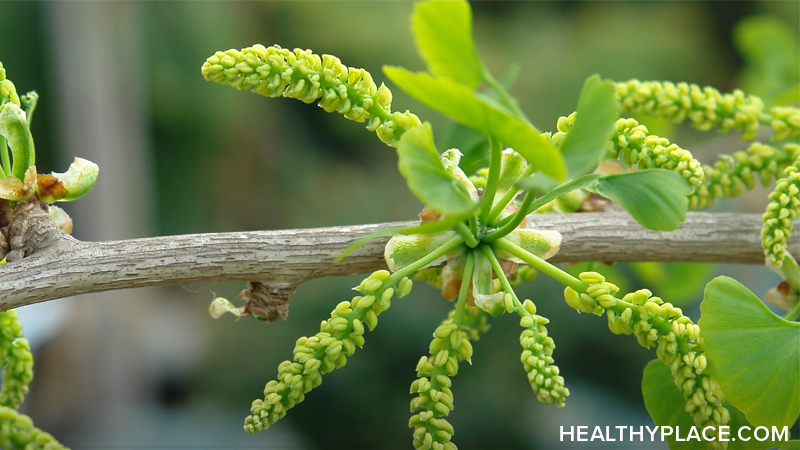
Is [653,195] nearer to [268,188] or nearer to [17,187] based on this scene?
[17,187]

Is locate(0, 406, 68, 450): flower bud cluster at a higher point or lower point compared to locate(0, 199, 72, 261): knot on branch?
lower

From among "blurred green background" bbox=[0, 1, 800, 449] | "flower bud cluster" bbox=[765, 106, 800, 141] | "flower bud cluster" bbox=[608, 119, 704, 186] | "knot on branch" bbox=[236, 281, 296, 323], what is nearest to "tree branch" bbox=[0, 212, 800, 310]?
→ "knot on branch" bbox=[236, 281, 296, 323]

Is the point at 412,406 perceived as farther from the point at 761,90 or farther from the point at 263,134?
the point at 263,134

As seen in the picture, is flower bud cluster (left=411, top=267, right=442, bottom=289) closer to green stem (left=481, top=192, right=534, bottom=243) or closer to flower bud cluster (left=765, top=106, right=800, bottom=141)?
green stem (left=481, top=192, right=534, bottom=243)

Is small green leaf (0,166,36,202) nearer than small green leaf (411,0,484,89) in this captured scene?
No

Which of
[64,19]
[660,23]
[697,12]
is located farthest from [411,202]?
[697,12]

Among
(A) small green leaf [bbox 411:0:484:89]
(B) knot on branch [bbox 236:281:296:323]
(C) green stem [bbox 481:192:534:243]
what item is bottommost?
(B) knot on branch [bbox 236:281:296:323]
